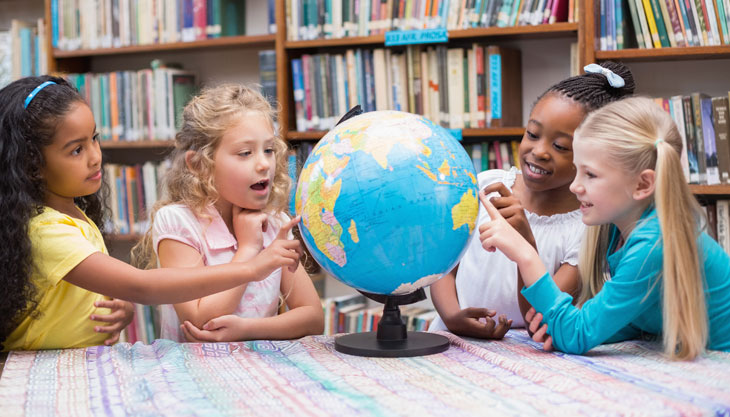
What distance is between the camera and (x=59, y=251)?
5.49 feet

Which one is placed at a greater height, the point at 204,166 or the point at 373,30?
the point at 373,30

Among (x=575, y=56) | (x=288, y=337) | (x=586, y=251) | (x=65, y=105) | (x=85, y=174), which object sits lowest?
(x=288, y=337)

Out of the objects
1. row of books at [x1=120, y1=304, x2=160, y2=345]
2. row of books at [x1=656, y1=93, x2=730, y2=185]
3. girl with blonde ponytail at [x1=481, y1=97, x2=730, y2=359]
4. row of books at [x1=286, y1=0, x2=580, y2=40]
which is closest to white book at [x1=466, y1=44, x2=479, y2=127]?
row of books at [x1=286, y1=0, x2=580, y2=40]

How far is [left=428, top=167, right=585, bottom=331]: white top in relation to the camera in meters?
2.07

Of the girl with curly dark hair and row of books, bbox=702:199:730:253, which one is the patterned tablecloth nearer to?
the girl with curly dark hair

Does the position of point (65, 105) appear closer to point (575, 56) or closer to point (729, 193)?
point (575, 56)

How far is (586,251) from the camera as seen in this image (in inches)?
72.1

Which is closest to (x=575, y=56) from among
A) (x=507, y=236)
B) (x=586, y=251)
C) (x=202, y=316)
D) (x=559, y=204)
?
(x=559, y=204)

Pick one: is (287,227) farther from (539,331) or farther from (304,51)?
(304,51)

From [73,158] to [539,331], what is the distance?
1171 mm

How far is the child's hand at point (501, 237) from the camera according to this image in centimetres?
164

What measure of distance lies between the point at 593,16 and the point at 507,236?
184 cm

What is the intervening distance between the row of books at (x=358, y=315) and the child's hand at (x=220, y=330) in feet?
5.53

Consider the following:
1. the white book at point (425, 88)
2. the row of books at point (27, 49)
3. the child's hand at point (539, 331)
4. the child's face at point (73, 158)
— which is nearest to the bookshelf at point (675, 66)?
the white book at point (425, 88)
